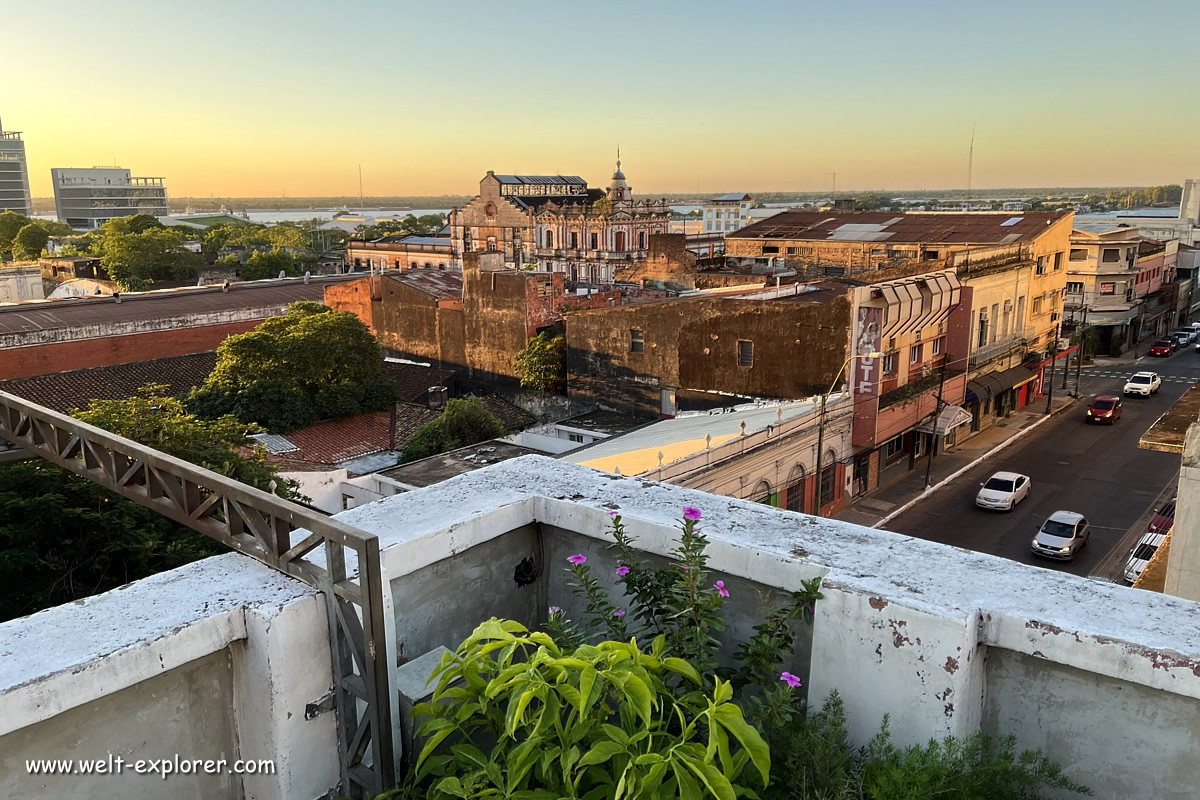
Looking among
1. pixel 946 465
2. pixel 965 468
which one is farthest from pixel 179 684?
pixel 946 465

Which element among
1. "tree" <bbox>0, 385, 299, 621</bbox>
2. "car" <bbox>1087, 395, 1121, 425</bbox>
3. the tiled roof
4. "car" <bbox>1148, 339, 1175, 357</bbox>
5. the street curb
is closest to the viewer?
"tree" <bbox>0, 385, 299, 621</bbox>

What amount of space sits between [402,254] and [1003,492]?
211 ft

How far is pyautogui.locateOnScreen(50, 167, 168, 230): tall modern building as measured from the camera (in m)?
148

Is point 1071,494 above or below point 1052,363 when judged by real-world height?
below

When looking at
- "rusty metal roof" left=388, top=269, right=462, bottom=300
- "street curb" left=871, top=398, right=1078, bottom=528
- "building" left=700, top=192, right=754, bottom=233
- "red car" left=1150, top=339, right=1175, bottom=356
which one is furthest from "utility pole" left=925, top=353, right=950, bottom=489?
"building" left=700, top=192, right=754, bottom=233

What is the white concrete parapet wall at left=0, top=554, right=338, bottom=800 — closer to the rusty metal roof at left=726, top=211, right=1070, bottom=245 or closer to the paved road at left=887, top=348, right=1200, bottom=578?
the paved road at left=887, top=348, right=1200, bottom=578

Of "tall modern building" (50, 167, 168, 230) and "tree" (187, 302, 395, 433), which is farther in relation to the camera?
"tall modern building" (50, 167, 168, 230)

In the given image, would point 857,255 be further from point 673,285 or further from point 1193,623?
point 1193,623

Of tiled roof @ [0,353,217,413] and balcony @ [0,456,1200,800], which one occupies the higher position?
balcony @ [0,456,1200,800]

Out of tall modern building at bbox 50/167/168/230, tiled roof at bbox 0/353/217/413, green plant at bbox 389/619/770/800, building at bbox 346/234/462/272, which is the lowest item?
tiled roof at bbox 0/353/217/413

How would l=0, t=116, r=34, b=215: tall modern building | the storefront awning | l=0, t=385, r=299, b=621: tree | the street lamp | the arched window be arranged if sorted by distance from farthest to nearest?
l=0, t=116, r=34, b=215: tall modern building → the storefront awning → the arched window → the street lamp → l=0, t=385, r=299, b=621: tree
